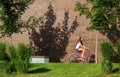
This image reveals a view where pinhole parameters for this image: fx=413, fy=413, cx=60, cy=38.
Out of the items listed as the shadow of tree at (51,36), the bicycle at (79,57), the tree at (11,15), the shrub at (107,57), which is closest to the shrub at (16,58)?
the shrub at (107,57)

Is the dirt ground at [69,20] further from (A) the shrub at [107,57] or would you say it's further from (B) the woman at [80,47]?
(A) the shrub at [107,57]

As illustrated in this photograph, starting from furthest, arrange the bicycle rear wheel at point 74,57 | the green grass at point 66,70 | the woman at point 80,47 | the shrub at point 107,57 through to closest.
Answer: the bicycle rear wheel at point 74,57
the woman at point 80,47
the shrub at point 107,57
the green grass at point 66,70

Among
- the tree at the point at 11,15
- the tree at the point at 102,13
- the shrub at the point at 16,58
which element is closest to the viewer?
the shrub at the point at 16,58

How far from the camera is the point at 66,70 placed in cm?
1909

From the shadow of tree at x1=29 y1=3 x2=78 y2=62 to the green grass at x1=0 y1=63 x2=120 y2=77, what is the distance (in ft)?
16.1

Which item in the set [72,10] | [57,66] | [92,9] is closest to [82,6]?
[92,9]

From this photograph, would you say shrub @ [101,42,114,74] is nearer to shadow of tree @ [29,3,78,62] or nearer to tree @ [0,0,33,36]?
shadow of tree @ [29,3,78,62]

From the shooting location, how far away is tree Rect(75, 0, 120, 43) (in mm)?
21656

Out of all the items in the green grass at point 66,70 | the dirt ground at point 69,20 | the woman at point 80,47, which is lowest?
the green grass at point 66,70

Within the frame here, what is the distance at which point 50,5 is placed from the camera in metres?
25.3

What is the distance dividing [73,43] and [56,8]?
2.41m

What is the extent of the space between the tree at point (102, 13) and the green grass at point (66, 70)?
306cm

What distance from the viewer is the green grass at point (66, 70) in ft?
59.1

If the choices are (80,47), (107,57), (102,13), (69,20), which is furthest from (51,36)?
(107,57)
